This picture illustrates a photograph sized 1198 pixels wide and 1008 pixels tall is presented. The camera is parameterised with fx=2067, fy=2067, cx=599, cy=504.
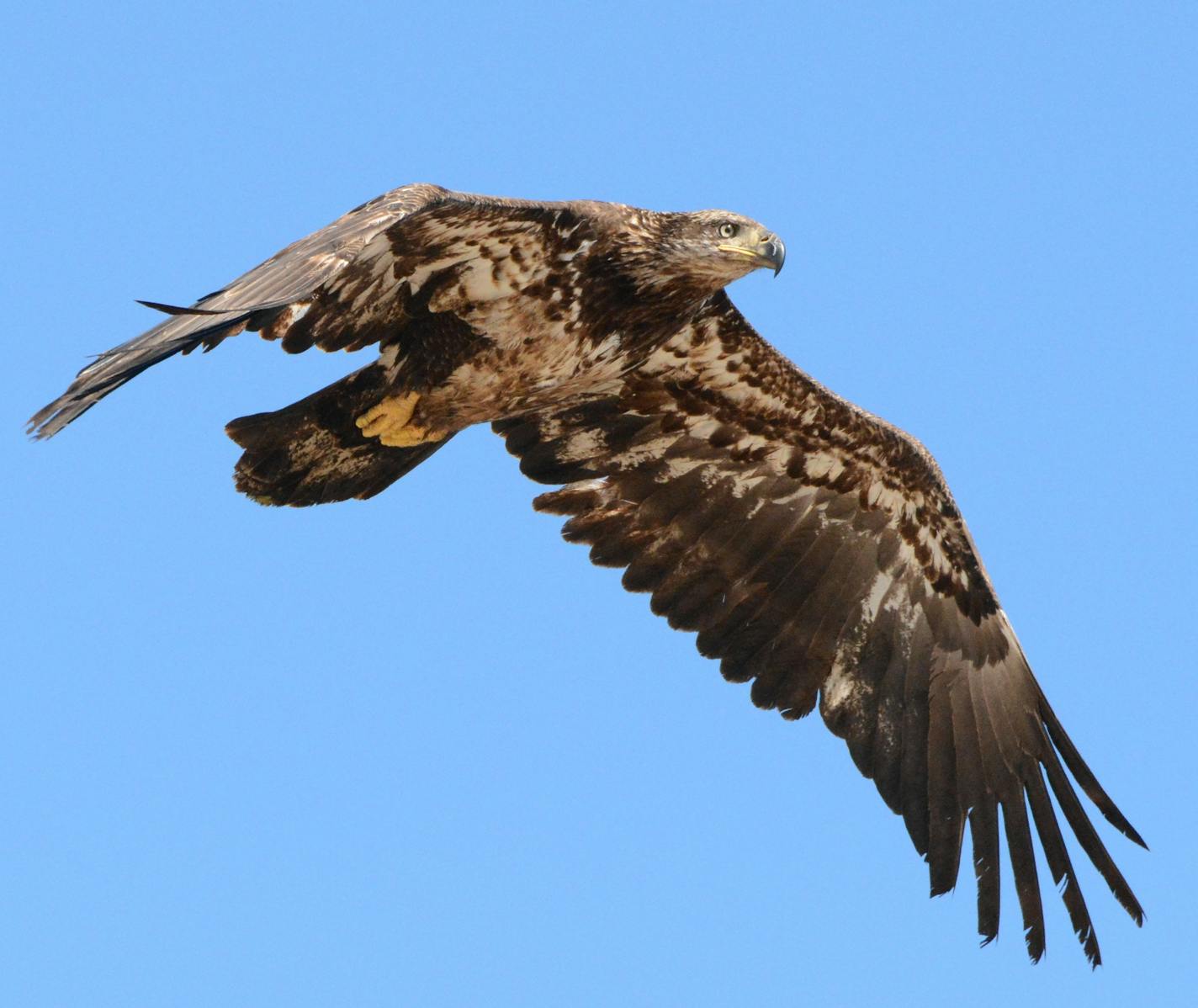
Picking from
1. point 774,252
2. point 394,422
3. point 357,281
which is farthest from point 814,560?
point 357,281

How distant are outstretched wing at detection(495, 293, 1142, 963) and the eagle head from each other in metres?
1.13

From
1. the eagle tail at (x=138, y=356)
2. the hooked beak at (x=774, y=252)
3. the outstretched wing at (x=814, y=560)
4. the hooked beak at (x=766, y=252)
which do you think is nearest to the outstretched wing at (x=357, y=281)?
the eagle tail at (x=138, y=356)

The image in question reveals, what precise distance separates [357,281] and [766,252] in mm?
2436

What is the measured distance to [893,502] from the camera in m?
14.2

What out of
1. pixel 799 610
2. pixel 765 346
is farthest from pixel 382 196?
pixel 799 610

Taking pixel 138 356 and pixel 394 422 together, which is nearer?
pixel 138 356

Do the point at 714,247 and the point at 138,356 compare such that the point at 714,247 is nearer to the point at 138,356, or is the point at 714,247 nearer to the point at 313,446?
the point at 313,446

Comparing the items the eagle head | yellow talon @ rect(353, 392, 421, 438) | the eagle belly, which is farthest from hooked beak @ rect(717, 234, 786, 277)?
yellow talon @ rect(353, 392, 421, 438)

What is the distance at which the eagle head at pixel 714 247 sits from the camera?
12188 mm

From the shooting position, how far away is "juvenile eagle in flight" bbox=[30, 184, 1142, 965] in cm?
1202

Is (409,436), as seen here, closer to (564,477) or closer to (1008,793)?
(564,477)

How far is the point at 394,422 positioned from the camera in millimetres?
12484

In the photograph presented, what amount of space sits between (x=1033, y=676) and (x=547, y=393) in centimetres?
391

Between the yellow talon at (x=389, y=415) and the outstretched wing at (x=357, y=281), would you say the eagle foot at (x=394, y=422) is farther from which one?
the outstretched wing at (x=357, y=281)
